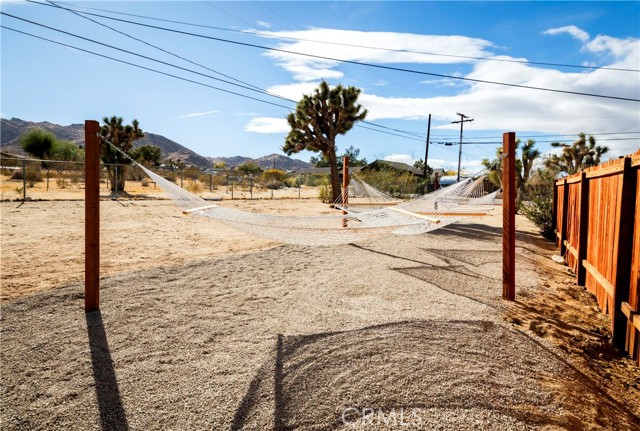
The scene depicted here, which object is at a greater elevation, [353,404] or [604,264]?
[604,264]

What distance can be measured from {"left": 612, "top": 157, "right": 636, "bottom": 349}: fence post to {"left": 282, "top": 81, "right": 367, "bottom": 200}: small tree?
11.1 m

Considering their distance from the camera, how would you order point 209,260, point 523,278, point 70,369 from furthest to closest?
point 209,260, point 523,278, point 70,369

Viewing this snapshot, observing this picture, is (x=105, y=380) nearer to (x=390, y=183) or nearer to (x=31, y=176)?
(x=390, y=183)

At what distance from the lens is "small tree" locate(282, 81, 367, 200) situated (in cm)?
1330

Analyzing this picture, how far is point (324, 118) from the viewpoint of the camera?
13.6m

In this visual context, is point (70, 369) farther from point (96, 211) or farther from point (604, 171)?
point (604, 171)

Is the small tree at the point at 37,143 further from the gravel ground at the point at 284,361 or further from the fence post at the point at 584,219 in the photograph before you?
the fence post at the point at 584,219

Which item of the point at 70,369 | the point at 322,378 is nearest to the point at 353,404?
the point at 322,378

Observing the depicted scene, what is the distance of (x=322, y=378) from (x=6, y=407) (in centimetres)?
166

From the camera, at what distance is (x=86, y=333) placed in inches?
112

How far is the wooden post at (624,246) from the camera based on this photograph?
2.67 metres

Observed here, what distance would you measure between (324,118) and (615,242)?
11.5 m

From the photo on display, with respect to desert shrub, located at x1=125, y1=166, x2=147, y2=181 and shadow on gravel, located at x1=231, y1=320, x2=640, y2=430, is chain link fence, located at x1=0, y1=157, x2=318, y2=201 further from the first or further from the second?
shadow on gravel, located at x1=231, y1=320, x2=640, y2=430

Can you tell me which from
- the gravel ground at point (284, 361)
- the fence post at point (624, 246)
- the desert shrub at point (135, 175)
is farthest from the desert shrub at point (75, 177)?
the fence post at point (624, 246)
